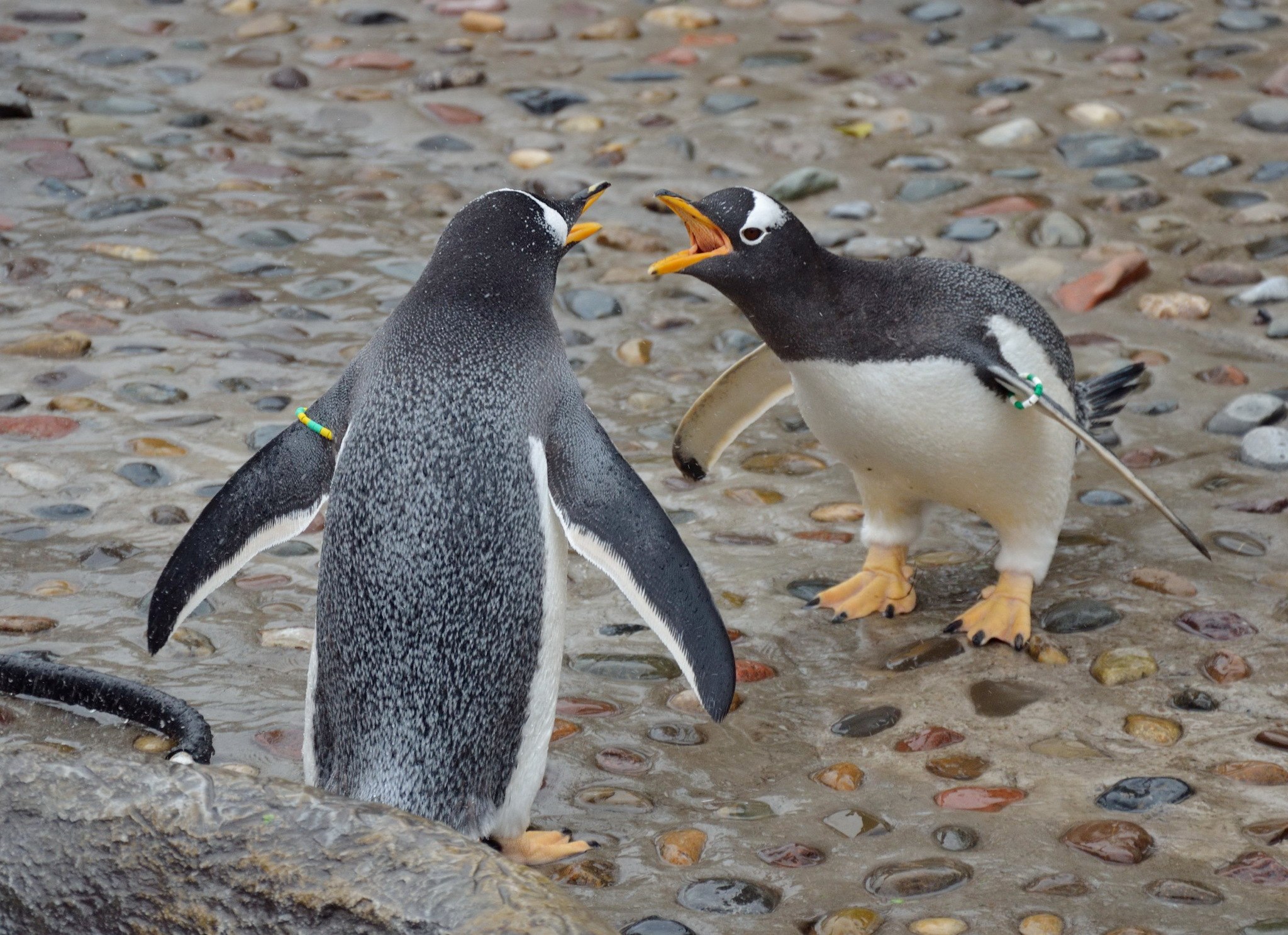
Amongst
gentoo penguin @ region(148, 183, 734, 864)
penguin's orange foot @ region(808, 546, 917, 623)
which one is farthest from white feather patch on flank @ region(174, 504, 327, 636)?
penguin's orange foot @ region(808, 546, 917, 623)

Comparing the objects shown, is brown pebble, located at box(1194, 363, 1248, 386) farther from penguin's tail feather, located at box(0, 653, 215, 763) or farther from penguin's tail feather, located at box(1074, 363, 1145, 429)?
penguin's tail feather, located at box(0, 653, 215, 763)

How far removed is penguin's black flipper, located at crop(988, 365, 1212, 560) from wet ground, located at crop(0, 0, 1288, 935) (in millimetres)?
240

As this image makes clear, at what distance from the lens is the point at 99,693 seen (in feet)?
9.69

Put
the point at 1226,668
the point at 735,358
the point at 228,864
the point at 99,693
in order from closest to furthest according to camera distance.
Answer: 1. the point at 228,864
2. the point at 99,693
3. the point at 1226,668
4. the point at 735,358

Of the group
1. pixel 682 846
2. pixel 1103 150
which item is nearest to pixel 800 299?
pixel 682 846

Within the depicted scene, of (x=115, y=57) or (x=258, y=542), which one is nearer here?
(x=258, y=542)

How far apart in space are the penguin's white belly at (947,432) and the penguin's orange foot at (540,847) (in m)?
1.16

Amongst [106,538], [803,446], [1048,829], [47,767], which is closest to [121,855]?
[47,767]

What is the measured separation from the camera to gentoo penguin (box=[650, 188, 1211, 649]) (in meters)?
3.29

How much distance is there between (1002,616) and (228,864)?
187cm

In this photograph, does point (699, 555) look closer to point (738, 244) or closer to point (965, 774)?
point (738, 244)

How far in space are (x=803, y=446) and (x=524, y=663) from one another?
194cm

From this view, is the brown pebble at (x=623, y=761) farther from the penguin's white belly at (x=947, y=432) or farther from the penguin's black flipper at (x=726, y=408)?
the penguin's black flipper at (x=726, y=408)

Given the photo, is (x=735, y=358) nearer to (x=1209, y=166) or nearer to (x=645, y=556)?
(x=1209, y=166)
